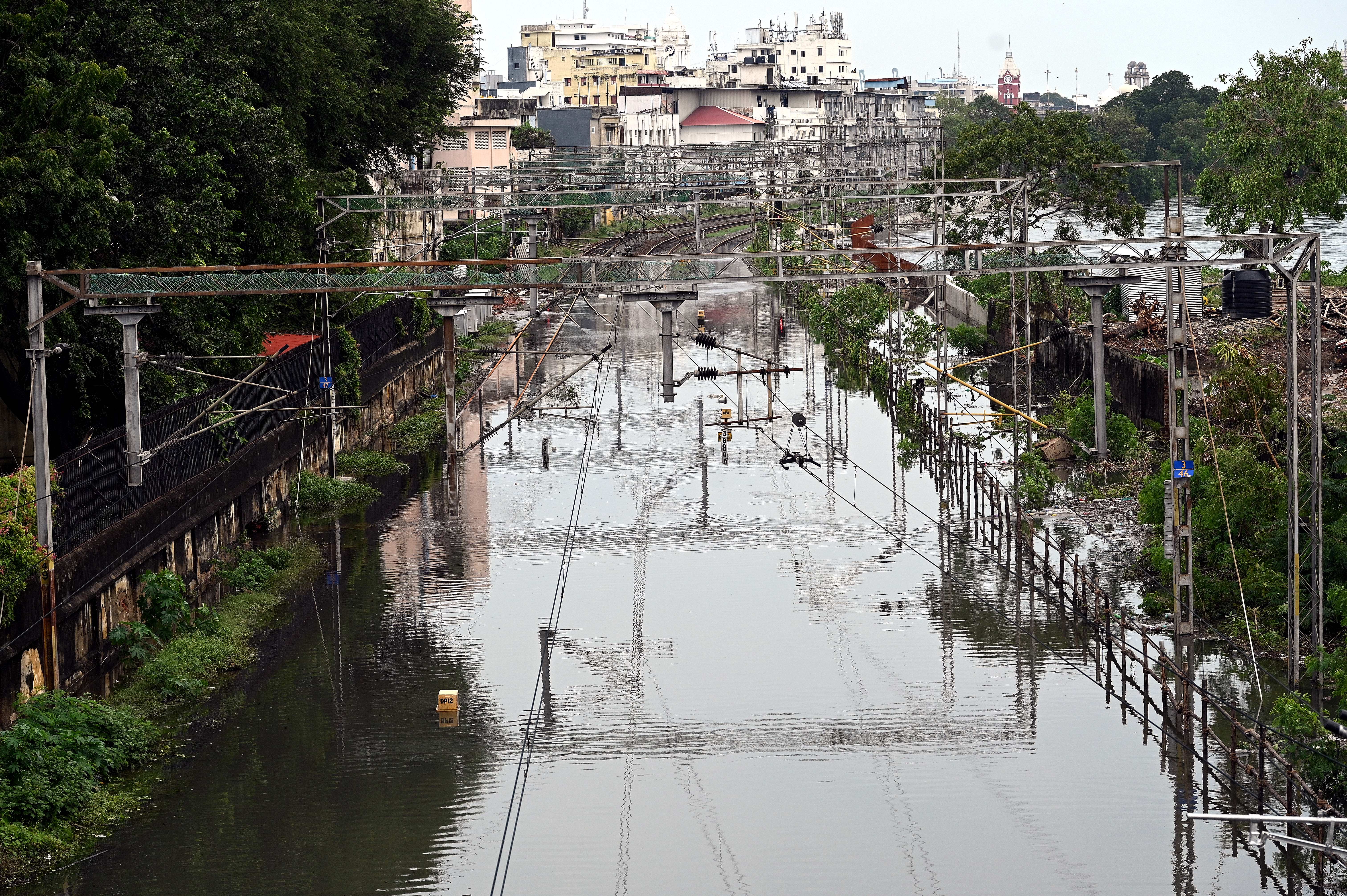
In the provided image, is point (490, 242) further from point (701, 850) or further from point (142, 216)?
point (701, 850)

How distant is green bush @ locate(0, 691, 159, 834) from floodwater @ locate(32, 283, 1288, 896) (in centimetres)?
52

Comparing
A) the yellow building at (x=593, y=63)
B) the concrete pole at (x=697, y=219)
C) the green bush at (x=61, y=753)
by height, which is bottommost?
the green bush at (x=61, y=753)

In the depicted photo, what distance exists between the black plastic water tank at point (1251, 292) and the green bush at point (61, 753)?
1912cm

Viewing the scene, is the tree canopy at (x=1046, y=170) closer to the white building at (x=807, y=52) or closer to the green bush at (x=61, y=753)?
the green bush at (x=61, y=753)

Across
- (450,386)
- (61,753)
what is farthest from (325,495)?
(61,753)

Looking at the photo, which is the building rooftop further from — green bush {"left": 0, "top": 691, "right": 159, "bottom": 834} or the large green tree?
green bush {"left": 0, "top": 691, "right": 159, "bottom": 834}

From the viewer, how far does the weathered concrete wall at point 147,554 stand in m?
14.5

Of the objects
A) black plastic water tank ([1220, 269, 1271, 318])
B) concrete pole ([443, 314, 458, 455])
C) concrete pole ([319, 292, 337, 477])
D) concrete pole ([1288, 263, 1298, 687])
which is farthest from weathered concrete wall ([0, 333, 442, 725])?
black plastic water tank ([1220, 269, 1271, 318])

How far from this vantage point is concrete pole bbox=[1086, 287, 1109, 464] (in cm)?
2700

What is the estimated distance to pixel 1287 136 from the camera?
3547 centimetres

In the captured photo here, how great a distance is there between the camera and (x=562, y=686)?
17.2 meters

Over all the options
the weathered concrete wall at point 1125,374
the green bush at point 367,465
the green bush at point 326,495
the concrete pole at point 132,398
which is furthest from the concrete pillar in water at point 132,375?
the weathered concrete wall at point 1125,374

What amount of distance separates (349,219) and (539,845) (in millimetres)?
22059

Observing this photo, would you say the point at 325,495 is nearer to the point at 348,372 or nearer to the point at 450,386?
the point at 450,386
